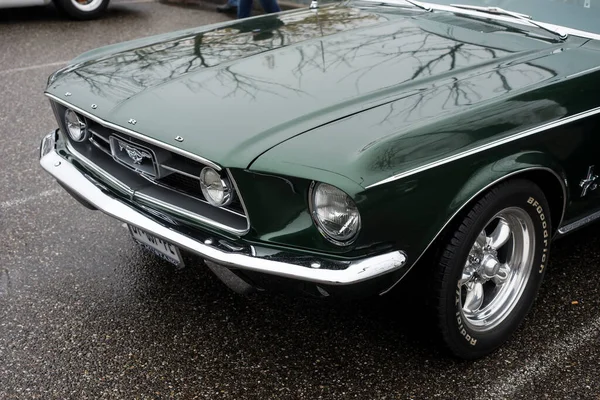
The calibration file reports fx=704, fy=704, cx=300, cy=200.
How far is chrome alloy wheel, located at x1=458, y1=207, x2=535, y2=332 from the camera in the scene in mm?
2793

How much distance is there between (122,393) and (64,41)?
6.31 metres

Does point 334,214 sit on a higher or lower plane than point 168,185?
higher

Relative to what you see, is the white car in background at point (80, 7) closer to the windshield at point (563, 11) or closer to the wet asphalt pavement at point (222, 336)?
the wet asphalt pavement at point (222, 336)

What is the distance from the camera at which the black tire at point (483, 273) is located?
2.50 metres

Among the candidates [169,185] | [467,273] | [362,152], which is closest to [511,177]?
[467,273]

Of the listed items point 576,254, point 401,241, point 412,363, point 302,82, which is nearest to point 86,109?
point 302,82

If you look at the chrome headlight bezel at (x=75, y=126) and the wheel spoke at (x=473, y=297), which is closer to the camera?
the wheel spoke at (x=473, y=297)

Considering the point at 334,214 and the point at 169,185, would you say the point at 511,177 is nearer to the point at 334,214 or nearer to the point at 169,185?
the point at 334,214

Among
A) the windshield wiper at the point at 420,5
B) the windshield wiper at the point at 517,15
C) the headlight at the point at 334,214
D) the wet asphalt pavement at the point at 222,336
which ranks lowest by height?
the wet asphalt pavement at the point at 222,336

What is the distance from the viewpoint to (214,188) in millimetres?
2547

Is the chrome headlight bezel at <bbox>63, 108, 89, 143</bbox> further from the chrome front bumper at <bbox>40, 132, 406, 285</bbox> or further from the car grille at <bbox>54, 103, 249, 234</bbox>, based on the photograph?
the chrome front bumper at <bbox>40, 132, 406, 285</bbox>

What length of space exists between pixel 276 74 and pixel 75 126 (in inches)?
38.7

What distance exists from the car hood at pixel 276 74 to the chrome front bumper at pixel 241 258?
12.7 inches

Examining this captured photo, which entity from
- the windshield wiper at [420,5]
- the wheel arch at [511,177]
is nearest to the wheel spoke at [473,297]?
the wheel arch at [511,177]
